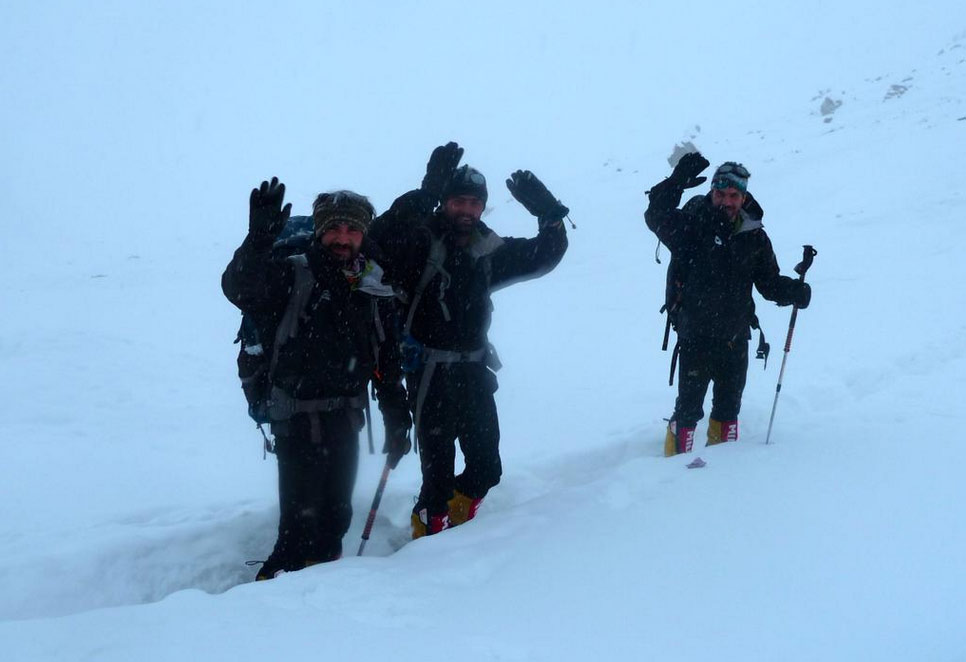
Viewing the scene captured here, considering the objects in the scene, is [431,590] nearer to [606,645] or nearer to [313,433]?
[606,645]

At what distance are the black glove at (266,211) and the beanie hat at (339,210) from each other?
38 centimetres

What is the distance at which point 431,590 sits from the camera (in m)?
2.87

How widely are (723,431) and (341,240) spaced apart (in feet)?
11.0

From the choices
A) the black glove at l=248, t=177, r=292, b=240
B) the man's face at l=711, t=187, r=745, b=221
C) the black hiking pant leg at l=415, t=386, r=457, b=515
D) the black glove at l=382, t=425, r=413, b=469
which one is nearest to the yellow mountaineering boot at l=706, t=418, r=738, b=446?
the man's face at l=711, t=187, r=745, b=221

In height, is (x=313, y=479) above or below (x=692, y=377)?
below

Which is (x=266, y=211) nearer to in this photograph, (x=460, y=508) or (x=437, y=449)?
(x=437, y=449)

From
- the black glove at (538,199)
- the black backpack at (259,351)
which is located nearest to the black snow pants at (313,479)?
the black backpack at (259,351)

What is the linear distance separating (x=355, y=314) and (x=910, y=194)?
17.4m

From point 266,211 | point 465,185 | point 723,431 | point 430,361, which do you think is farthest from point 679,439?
point 266,211

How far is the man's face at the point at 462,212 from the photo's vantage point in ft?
12.8

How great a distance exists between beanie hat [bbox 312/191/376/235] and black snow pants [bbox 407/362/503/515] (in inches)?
41.1

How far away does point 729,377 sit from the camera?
499 cm

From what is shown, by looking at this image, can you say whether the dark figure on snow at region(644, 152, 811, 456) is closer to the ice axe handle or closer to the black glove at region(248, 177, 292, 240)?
the ice axe handle

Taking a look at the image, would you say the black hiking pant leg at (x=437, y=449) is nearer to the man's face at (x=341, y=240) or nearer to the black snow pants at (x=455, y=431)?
the black snow pants at (x=455, y=431)
